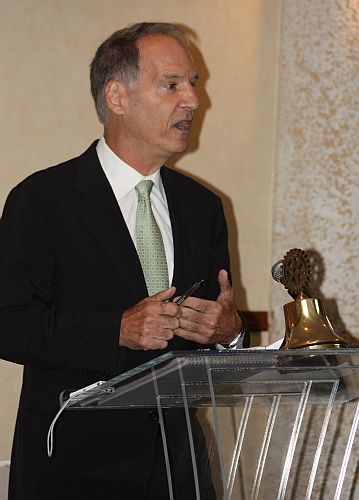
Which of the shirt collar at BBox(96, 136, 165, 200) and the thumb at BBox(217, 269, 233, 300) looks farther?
the shirt collar at BBox(96, 136, 165, 200)

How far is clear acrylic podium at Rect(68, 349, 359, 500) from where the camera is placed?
5.34 feet

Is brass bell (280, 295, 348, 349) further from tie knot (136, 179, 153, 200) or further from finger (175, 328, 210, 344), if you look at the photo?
tie knot (136, 179, 153, 200)

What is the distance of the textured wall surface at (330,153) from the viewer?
170 inches

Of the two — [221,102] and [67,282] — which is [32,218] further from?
[221,102]

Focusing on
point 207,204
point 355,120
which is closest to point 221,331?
point 207,204

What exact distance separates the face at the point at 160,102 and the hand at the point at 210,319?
0.63 meters

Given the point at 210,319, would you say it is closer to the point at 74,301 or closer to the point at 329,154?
the point at 74,301

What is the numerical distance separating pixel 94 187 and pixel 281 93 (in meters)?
2.01

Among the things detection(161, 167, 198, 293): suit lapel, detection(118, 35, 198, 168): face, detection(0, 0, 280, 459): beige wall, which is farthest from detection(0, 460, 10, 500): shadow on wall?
detection(118, 35, 198, 168): face

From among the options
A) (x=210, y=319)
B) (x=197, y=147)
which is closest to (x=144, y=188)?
(x=210, y=319)

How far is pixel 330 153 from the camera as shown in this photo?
4352 millimetres

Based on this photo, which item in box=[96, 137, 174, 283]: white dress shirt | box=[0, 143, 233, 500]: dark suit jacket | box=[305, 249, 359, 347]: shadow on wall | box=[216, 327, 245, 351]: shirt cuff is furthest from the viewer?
box=[305, 249, 359, 347]: shadow on wall

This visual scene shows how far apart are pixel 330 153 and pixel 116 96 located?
1703mm

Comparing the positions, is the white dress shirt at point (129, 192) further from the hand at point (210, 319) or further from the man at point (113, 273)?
the hand at point (210, 319)
